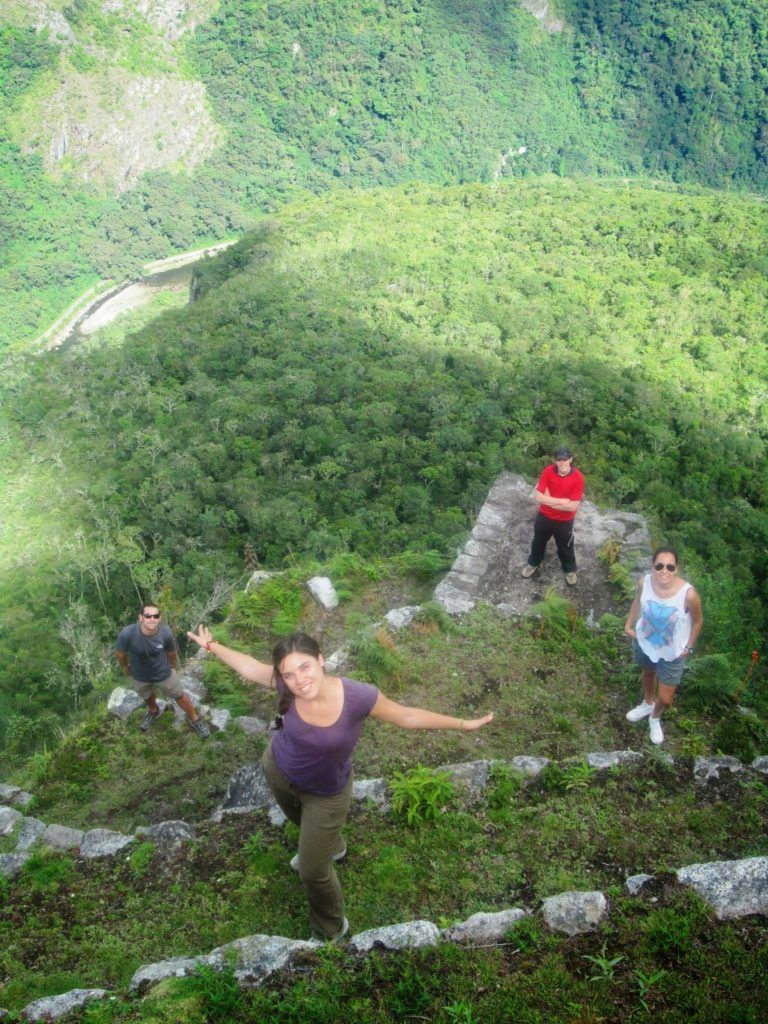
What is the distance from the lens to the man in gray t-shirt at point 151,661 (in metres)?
6.69

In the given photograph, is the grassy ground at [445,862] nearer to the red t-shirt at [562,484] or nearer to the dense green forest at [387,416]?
the red t-shirt at [562,484]

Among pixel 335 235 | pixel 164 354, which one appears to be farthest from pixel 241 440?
pixel 335 235

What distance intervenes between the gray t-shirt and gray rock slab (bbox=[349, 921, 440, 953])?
3.41 metres

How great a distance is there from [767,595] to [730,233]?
105ft

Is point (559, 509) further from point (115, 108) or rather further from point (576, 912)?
point (115, 108)

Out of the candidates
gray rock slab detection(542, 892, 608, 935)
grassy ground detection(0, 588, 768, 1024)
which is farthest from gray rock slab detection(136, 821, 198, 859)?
gray rock slab detection(542, 892, 608, 935)

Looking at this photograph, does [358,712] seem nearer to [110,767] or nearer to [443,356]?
[110,767]

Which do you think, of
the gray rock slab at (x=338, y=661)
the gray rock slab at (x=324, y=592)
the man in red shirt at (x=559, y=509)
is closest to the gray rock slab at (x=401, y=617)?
the gray rock slab at (x=338, y=661)

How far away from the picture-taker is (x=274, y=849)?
5.06m

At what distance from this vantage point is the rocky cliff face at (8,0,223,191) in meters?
99.2

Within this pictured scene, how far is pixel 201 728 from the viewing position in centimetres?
715

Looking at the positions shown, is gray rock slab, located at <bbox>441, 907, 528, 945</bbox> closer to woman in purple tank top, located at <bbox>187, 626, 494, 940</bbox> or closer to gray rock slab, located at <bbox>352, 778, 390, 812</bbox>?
woman in purple tank top, located at <bbox>187, 626, 494, 940</bbox>

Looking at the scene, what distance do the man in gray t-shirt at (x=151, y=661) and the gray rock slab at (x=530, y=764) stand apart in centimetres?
306

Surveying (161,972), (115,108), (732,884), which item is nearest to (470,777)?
(732,884)
